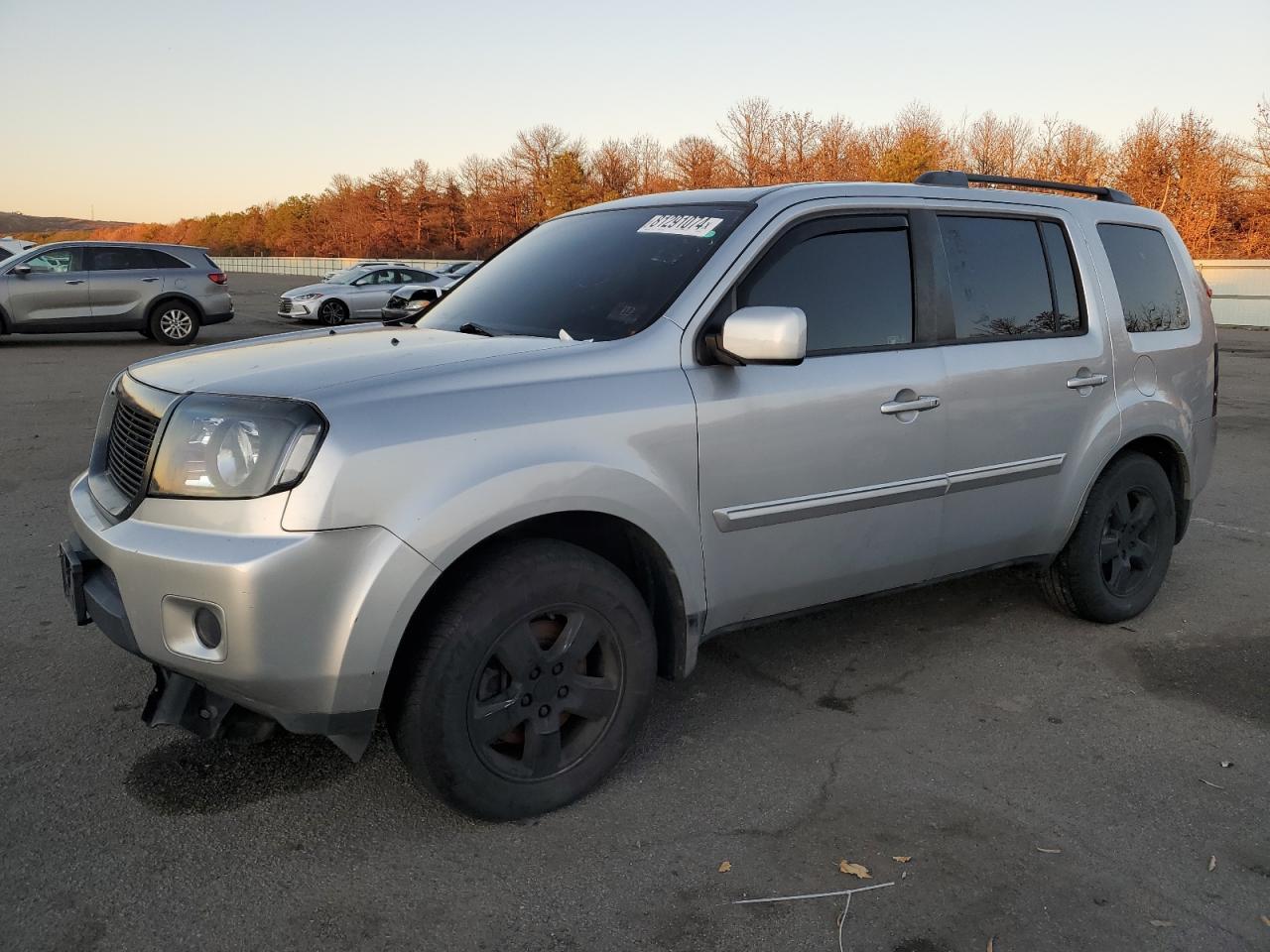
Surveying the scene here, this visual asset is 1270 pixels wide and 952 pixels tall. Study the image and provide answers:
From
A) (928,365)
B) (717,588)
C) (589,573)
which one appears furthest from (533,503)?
(928,365)

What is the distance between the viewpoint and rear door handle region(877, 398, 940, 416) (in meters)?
3.54

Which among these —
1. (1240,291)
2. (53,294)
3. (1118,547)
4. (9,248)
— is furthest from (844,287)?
(1240,291)

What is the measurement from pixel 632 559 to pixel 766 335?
0.80m

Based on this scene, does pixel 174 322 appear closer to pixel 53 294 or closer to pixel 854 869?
pixel 53 294

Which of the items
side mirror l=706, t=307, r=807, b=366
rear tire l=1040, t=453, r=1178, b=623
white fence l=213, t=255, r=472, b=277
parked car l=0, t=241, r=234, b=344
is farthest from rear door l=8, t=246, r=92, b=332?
white fence l=213, t=255, r=472, b=277

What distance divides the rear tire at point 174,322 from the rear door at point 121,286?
22cm

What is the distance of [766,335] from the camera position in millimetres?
2979

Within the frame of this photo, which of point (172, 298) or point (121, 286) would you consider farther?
point (172, 298)

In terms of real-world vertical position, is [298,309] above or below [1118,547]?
above

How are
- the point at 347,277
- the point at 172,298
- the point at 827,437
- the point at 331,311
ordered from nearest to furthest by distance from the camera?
the point at 827,437
the point at 172,298
the point at 331,311
the point at 347,277

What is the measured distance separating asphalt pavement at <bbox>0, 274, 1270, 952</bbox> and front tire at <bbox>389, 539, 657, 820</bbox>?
6.2 inches

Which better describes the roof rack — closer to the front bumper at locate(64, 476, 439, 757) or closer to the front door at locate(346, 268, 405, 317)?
the front bumper at locate(64, 476, 439, 757)

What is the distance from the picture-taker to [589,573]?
2.92 metres

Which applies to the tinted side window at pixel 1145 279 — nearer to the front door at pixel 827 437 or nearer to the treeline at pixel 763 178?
the front door at pixel 827 437
